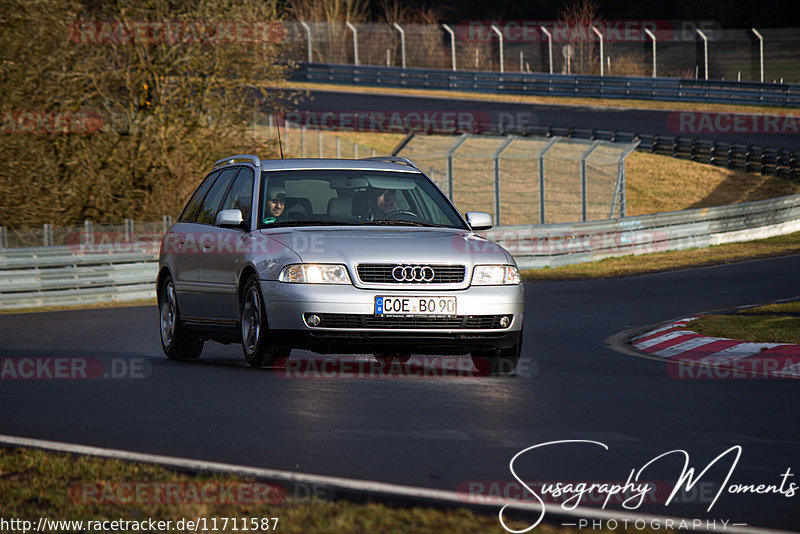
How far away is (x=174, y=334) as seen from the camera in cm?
1175

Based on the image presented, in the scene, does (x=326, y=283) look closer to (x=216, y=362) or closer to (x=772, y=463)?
(x=216, y=362)

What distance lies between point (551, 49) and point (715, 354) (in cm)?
5046

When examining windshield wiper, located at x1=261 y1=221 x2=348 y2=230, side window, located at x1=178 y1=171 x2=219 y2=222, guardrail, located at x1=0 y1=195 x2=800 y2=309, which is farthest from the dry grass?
windshield wiper, located at x1=261 y1=221 x2=348 y2=230

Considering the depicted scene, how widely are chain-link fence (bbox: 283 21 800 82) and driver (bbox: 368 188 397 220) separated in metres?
44.8

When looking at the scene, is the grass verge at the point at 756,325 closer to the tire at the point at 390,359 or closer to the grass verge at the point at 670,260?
the tire at the point at 390,359

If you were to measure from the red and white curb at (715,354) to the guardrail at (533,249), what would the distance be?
471 inches

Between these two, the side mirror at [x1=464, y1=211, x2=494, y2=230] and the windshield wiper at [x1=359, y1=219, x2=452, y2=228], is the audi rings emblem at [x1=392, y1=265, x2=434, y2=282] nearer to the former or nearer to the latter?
the windshield wiper at [x1=359, y1=219, x2=452, y2=228]

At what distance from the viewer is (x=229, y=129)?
30.1 meters

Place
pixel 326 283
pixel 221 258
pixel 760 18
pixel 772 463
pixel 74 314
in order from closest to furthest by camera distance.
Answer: pixel 772 463 → pixel 326 283 → pixel 221 258 → pixel 74 314 → pixel 760 18

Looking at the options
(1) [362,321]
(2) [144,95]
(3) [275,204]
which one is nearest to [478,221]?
(3) [275,204]

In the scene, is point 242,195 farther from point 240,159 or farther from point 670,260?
point 670,260

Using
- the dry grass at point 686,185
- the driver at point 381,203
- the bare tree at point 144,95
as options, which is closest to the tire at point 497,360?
the driver at point 381,203

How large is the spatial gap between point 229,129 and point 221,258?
779 inches

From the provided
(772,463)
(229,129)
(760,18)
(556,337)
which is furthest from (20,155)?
(760,18)
